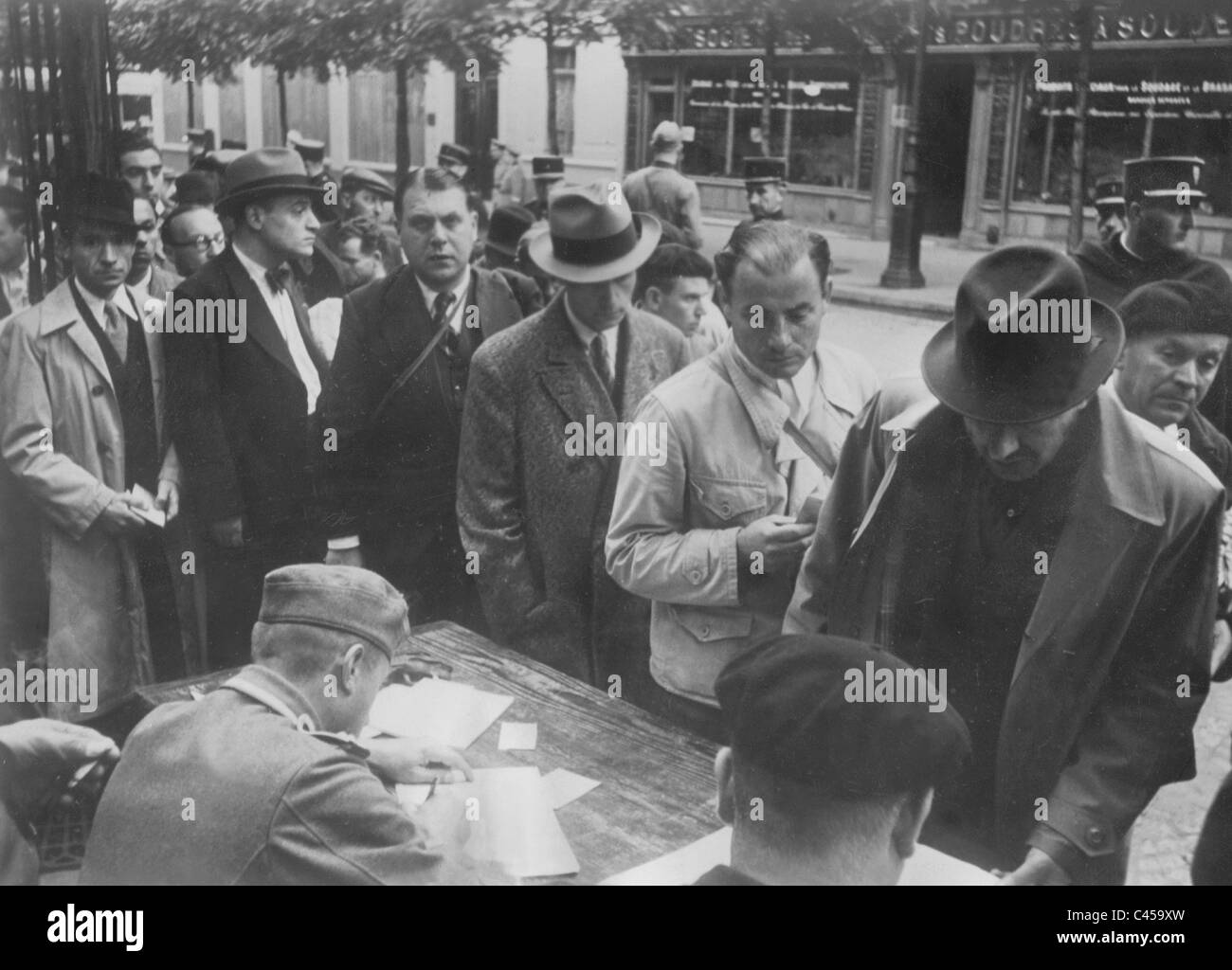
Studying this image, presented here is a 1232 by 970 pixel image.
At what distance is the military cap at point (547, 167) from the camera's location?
263cm

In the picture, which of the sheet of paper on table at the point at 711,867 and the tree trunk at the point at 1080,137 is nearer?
the sheet of paper on table at the point at 711,867

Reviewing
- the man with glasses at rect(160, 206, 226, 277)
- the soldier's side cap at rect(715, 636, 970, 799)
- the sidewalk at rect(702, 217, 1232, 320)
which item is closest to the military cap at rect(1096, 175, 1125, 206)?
the sidewalk at rect(702, 217, 1232, 320)

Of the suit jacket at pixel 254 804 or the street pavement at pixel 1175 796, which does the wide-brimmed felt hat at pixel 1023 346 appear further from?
the suit jacket at pixel 254 804

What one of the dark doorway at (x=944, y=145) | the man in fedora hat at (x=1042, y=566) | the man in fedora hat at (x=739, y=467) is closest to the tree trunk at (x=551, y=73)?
the man in fedora hat at (x=739, y=467)

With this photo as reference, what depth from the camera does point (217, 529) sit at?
8.46 ft

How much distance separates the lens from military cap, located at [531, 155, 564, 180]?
8.64 feet

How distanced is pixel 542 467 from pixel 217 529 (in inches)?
28.6

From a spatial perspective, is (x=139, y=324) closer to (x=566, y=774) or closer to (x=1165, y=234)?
(x=566, y=774)

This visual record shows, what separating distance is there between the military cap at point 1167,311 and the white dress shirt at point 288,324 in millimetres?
1673

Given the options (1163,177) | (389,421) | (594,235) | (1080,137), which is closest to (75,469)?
(389,421)

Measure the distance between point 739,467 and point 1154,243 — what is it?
0.91 metres

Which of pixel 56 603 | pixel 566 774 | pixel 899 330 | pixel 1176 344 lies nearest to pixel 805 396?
pixel 899 330
